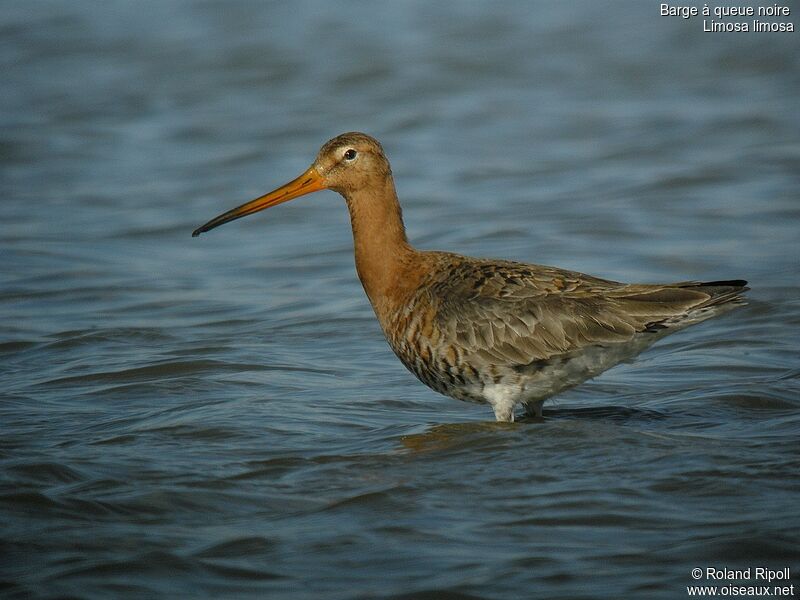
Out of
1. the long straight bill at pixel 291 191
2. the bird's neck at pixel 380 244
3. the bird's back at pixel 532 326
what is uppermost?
the long straight bill at pixel 291 191

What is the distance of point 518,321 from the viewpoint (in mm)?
7137

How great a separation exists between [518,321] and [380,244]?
1.03 meters

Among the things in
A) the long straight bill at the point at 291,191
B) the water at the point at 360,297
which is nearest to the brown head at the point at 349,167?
the long straight bill at the point at 291,191

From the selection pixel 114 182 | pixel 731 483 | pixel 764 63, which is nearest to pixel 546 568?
pixel 731 483

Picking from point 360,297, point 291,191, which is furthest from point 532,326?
point 360,297

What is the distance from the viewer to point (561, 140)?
14.7 metres

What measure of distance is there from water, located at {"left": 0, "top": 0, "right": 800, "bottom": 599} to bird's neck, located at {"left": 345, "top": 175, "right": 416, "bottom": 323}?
71cm

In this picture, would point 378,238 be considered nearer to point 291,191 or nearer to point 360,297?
point 291,191

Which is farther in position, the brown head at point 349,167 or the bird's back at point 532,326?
the brown head at point 349,167

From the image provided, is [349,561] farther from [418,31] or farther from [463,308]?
→ [418,31]

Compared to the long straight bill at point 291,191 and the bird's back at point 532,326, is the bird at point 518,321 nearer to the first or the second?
the bird's back at point 532,326

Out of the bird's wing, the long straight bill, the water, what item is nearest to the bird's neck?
the long straight bill

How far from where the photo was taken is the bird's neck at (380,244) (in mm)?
7535

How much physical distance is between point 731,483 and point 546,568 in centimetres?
121
